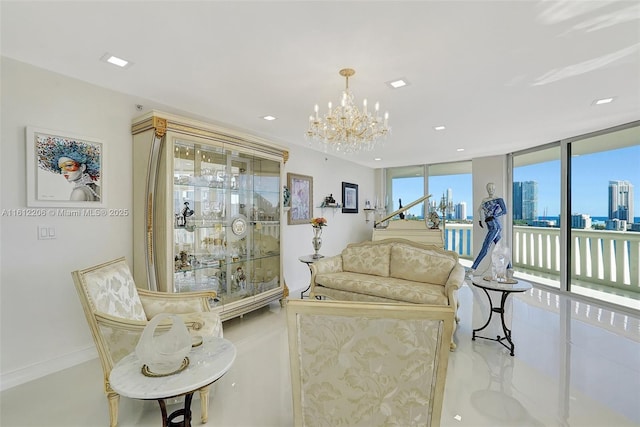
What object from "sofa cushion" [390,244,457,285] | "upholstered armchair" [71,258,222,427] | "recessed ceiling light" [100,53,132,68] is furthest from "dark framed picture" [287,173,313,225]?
"recessed ceiling light" [100,53,132,68]

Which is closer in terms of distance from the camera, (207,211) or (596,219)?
(207,211)

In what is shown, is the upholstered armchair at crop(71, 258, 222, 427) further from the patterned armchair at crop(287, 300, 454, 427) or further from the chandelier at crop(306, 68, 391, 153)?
the chandelier at crop(306, 68, 391, 153)

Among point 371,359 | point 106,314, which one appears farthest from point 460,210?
point 106,314

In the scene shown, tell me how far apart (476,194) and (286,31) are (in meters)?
5.40

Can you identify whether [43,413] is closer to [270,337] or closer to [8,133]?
[270,337]

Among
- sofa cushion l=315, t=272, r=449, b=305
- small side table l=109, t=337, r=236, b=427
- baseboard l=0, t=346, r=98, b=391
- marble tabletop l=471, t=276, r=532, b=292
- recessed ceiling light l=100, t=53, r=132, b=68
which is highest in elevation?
recessed ceiling light l=100, t=53, r=132, b=68

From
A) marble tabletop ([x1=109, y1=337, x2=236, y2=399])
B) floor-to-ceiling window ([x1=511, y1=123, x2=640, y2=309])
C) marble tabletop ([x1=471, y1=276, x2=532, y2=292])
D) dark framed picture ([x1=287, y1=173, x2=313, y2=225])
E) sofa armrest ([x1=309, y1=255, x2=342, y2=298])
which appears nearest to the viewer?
marble tabletop ([x1=109, y1=337, x2=236, y2=399])

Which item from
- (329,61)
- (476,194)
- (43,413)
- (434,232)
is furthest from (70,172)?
(476,194)

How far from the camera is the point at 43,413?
1.85 metres

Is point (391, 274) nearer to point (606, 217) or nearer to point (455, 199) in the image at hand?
point (606, 217)

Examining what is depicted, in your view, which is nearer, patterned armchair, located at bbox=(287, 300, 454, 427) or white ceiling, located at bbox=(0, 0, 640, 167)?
patterned armchair, located at bbox=(287, 300, 454, 427)

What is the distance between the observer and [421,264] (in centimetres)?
330

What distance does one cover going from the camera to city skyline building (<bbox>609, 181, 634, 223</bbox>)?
3.79m

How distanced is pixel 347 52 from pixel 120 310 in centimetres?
241
